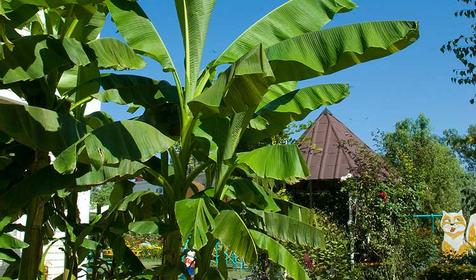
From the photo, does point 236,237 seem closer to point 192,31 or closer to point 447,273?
point 192,31

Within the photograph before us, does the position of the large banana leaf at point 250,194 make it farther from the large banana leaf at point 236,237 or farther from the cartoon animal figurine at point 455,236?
the cartoon animal figurine at point 455,236

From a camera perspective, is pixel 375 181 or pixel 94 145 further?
pixel 375 181

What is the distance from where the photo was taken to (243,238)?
17.4 ft

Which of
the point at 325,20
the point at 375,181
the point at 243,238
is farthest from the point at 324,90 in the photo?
the point at 375,181

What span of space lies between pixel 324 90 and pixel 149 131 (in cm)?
239

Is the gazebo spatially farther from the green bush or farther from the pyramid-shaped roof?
the green bush

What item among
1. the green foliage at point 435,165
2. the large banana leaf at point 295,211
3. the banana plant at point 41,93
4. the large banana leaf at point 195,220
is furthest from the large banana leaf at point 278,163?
the green foliage at point 435,165

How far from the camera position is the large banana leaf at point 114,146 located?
4748 millimetres

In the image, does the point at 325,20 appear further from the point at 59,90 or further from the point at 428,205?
the point at 428,205

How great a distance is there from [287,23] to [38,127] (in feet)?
9.98

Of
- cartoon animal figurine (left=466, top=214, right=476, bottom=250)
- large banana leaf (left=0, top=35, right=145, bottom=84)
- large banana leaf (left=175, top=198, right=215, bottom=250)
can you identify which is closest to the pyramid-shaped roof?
cartoon animal figurine (left=466, top=214, right=476, bottom=250)

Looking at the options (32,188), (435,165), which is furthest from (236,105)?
(435,165)

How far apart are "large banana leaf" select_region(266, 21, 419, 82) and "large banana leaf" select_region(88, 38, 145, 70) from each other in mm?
1643

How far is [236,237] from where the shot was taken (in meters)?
5.27
